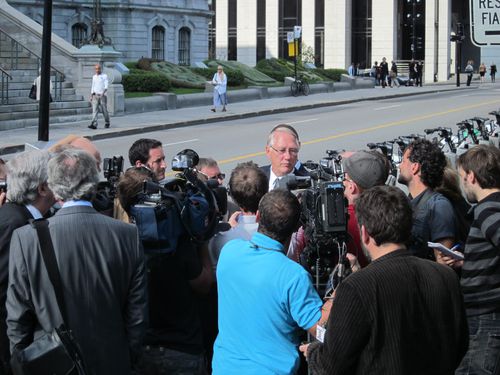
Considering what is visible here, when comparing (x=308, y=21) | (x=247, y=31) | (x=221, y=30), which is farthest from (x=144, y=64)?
(x=221, y=30)

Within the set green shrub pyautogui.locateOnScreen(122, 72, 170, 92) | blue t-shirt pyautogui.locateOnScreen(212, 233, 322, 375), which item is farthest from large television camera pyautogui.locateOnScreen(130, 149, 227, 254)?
green shrub pyautogui.locateOnScreen(122, 72, 170, 92)

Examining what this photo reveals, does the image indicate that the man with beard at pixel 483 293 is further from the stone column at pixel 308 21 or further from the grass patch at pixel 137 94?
the stone column at pixel 308 21

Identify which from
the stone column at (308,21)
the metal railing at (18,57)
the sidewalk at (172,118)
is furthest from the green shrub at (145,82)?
the stone column at (308,21)

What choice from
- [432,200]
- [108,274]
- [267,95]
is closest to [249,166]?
[432,200]

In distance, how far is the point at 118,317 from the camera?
5016mm

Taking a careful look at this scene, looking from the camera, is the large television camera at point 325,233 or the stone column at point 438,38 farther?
the stone column at point 438,38

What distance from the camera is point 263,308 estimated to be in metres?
4.91

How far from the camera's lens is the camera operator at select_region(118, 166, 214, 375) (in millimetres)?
5492

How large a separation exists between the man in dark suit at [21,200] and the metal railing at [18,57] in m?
28.7

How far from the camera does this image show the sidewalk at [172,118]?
2847 centimetres

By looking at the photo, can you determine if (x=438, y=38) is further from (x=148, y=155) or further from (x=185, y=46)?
(x=148, y=155)

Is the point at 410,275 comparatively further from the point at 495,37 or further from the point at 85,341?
the point at 495,37

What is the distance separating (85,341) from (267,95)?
4284 centimetres

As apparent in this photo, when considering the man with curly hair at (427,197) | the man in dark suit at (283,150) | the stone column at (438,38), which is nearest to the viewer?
the man with curly hair at (427,197)
